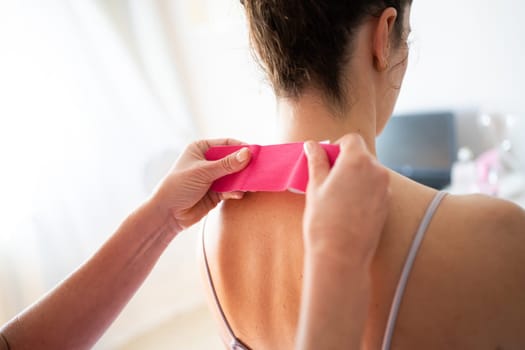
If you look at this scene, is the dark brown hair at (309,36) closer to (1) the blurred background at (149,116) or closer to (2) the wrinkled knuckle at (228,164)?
(2) the wrinkled knuckle at (228,164)

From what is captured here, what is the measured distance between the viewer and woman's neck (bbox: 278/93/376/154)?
2.09ft

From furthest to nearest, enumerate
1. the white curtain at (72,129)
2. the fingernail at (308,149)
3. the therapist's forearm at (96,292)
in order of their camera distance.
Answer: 1. the white curtain at (72,129)
2. the therapist's forearm at (96,292)
3. the fingernail at (308,149)

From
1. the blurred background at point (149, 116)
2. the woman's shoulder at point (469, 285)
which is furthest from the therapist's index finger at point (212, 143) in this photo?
the blurred background at point (149, 116)

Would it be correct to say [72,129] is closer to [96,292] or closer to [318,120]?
[96,292]

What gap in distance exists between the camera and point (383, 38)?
24.6 inches

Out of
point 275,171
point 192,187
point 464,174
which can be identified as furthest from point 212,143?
point 464,174

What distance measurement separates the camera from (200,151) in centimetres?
79

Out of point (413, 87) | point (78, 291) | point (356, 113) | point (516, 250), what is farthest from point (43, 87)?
point (413, 87)

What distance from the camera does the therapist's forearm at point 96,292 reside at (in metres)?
0.74

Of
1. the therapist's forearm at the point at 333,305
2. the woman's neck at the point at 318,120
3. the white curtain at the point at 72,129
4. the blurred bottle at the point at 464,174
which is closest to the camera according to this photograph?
the therapist's forearm at the point at 333,305

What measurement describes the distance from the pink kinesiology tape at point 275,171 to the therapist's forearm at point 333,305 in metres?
0.14

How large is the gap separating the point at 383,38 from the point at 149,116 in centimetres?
141

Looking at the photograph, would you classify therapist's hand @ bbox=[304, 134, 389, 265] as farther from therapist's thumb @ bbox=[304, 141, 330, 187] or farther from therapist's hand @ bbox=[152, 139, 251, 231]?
therapist's hand @ bbox=[152, 139, 251, 231]

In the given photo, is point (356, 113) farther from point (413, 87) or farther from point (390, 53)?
point (413, 87)
